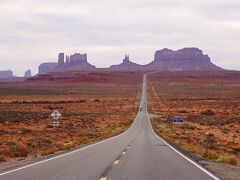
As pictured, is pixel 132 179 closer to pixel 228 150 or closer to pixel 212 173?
pixel 212 173

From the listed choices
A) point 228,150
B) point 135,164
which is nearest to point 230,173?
point 135,164

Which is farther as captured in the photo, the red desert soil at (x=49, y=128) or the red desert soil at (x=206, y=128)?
the red desert soil at (x=206, y=128)

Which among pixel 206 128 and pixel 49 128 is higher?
pixel 49 128

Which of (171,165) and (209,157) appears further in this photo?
(209,157)

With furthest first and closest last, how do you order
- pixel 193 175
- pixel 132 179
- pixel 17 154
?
pixel 17 154 < pixel 193 175 < pixel 132 179

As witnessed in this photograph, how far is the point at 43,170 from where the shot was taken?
13.8 m

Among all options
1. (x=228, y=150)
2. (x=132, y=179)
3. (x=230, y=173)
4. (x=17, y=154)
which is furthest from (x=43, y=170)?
(x=228, y=150)

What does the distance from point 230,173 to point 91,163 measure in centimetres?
503

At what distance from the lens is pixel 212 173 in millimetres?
13242

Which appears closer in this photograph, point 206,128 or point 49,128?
point 49,128

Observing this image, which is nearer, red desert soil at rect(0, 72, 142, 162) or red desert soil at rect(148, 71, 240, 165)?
red desert soil at rect(0, 72, 142, 162)

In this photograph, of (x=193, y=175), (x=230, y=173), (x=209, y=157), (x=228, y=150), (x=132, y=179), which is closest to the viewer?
(x=132, y=179)

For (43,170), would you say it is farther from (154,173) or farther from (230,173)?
(230,173)

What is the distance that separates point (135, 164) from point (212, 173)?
10.9 ft
